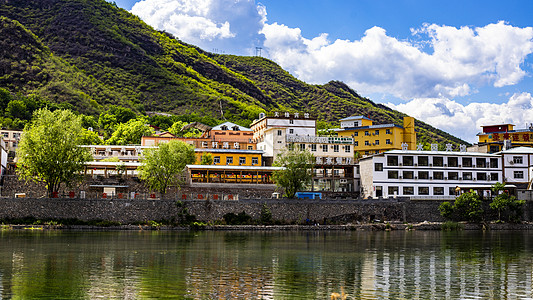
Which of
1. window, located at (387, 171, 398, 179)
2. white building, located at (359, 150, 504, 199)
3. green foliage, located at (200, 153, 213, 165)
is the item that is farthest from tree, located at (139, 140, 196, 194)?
window, located at (387, 171, 398, 179)

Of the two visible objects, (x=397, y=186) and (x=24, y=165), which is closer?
(x=24, y=165)

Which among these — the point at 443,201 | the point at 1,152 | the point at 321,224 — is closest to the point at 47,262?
the point at 321,224

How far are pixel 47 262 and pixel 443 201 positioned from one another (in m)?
59.5

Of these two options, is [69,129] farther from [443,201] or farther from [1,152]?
[443,201]

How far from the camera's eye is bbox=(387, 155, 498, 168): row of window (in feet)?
281

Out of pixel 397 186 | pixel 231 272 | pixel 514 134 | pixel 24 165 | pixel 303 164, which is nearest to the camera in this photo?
pixel 231 272

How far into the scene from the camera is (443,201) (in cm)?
8038

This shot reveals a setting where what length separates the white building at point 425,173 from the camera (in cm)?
8506

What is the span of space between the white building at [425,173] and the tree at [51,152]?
1666 inches

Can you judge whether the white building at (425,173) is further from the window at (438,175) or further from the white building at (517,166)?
the white building at (517,166)

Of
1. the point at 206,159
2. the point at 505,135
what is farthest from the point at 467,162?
the point at 206,159

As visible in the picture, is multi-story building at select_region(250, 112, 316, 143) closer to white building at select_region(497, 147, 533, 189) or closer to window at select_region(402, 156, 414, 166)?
window at select_region(402, 156, 414, 166)

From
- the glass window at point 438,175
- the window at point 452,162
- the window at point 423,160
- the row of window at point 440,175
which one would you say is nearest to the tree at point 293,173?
the row of window at point 440,175

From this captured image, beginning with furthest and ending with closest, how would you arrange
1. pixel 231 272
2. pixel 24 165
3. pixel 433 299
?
pixel 24 165
pixel 231 272
pixel 433 299
